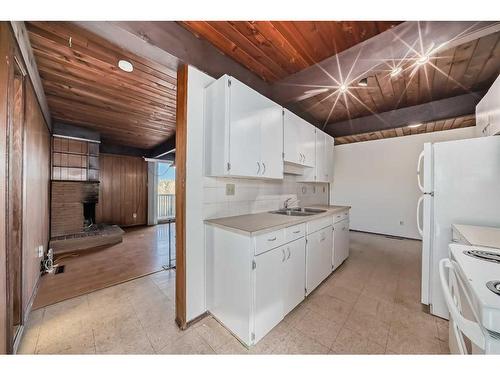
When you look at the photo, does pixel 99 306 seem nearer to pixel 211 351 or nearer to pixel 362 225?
pixel 211 351

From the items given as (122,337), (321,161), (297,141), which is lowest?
(122,337)

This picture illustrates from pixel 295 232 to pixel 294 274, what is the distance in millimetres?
386

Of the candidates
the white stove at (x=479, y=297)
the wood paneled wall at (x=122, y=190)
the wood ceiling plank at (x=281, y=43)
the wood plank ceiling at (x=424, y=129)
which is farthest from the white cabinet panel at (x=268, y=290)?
the wood paneled wall at (x=122, y=190)

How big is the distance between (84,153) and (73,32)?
130 inches

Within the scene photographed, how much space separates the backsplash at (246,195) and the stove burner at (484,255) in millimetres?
1673

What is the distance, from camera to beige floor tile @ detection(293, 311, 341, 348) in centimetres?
144

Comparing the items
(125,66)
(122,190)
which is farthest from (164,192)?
(125,66)

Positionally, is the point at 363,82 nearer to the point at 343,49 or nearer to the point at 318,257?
the point at 343,49

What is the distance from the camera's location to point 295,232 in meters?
1.71

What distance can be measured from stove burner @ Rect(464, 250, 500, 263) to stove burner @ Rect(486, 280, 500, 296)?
31 cm

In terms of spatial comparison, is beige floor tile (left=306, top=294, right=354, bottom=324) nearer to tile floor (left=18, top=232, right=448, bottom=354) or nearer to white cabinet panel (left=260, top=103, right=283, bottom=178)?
tile floor (left=18, top=232, right=448, bottom=354)

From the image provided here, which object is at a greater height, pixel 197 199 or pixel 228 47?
pixel 228 47

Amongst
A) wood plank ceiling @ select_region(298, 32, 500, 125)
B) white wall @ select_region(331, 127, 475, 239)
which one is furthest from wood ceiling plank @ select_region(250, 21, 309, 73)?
white wall @ select_region(331, 127, 475, 239)

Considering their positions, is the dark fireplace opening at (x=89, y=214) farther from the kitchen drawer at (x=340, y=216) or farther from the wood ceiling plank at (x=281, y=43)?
the kitchen drawer at (x=340, y=216)
